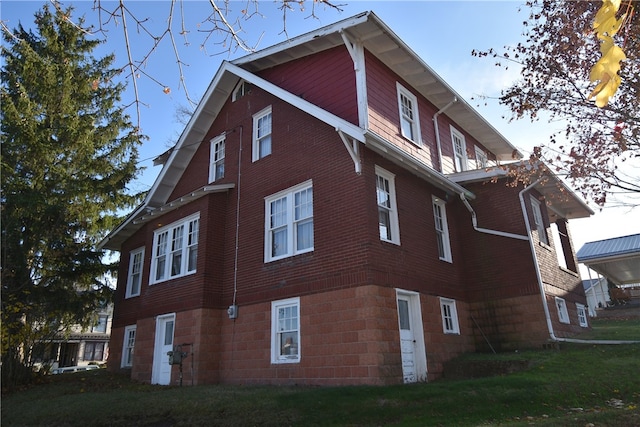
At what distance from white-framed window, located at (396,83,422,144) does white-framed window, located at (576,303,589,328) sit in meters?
8.93

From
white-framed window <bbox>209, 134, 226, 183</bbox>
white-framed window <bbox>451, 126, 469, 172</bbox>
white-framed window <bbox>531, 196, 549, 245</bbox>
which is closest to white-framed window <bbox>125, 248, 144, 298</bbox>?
white-framed window <bbox>209, 134, 226, 183</bbox>

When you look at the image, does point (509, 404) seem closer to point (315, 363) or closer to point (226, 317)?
point (315, 363)

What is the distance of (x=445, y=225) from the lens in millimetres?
14812

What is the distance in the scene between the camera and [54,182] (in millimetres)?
17953

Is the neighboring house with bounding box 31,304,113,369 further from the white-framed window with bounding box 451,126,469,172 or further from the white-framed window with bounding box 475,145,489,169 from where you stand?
the white-framed window with bounding box 451,126,469,172

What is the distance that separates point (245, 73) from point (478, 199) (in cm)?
879

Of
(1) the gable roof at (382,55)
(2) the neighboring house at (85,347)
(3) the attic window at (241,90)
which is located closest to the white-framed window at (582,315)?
(1) the gable roof at (382,55)

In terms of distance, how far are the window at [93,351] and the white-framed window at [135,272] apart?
115 feet

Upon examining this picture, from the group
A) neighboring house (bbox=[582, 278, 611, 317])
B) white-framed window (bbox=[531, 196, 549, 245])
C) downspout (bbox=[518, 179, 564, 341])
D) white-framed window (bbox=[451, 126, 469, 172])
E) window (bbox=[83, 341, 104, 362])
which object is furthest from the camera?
window (bbox=[83, 341, 104, 362])

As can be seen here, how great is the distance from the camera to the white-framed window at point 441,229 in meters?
14.3

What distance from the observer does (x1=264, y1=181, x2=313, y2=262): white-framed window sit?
12586 mm

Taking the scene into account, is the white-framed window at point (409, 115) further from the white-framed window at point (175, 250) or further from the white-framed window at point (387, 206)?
the white-framed window at point (175, 250)

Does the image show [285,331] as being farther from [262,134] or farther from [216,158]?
[216,158]

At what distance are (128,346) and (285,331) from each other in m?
9.84
